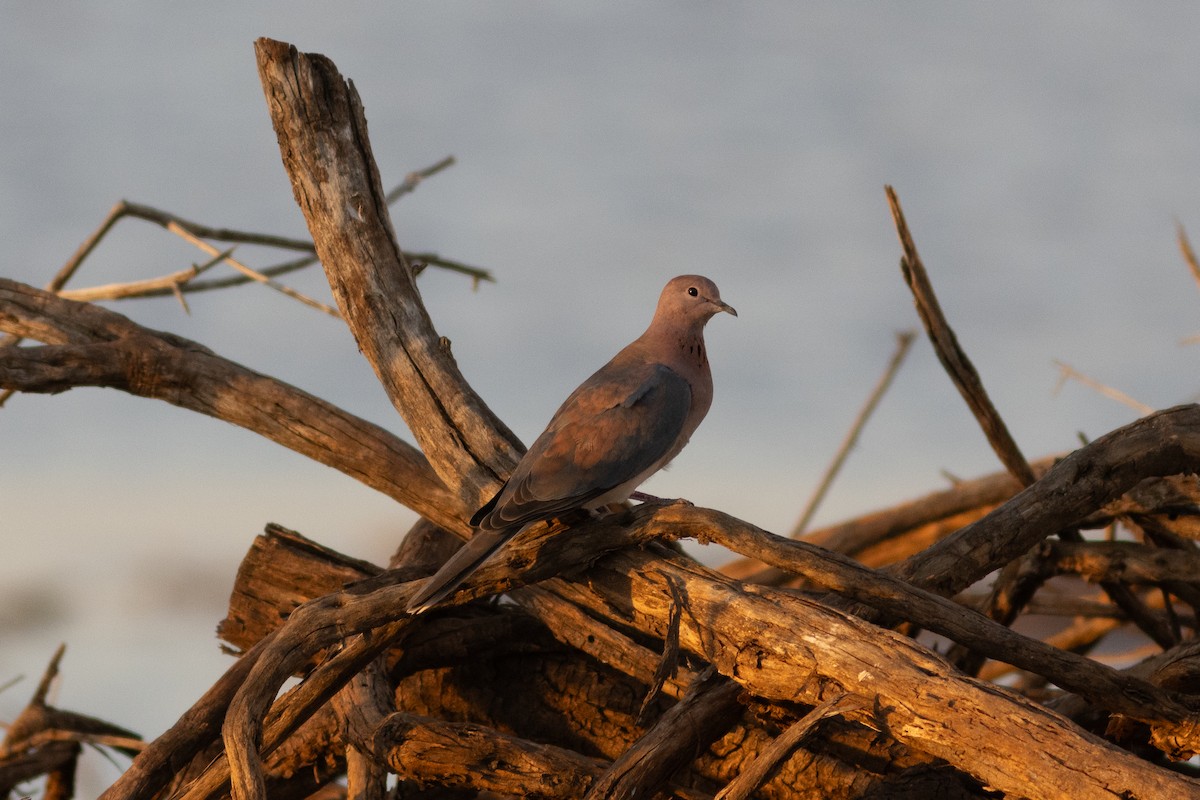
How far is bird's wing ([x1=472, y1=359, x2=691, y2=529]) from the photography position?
4336 millimetres

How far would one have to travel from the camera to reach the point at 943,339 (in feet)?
18.9

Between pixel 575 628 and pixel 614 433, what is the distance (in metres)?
0.85

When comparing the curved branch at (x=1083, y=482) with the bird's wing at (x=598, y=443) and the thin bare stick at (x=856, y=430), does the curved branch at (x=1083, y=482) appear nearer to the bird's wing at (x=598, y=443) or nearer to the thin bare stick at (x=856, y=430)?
the bird's wing at (x=598, y=443)

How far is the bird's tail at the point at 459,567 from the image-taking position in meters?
4.25

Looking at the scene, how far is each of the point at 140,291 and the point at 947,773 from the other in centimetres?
480

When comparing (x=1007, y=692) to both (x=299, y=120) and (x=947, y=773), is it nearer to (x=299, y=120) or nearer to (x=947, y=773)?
(x=947, y=773)

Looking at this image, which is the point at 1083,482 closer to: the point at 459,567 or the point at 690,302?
the point at 690,302

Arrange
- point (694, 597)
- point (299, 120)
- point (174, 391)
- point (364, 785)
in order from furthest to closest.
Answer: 1. point (174, 391)
2. point (299, 120)
3. point (364, 785)
4. point (694, 597)

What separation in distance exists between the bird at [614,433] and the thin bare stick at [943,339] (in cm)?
91

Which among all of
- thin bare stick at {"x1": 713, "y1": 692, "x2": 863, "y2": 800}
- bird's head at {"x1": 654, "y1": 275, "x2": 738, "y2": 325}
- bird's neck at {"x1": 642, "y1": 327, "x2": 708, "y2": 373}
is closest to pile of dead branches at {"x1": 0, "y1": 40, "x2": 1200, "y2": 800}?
thin bare stick at {"x1": 713, "y1": 692, "x2": 863, "y2": 800}

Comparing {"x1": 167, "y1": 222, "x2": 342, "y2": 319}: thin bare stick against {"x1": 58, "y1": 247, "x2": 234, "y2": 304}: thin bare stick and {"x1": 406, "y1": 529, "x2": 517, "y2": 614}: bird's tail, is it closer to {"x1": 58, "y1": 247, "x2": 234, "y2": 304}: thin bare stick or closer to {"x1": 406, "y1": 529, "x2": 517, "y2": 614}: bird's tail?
{"x1": 58, "y1": 247, "x2": 234, "y2": 304}: thin bare stick

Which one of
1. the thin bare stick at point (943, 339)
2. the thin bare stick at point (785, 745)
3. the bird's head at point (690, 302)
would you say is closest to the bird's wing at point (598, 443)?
the bird's head at point (690, 302)

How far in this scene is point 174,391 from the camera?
5.93 meters

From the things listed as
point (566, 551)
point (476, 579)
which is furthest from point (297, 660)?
point (566, 551)
